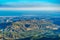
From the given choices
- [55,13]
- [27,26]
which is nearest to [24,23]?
[27,26]

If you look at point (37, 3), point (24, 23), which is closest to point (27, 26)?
point (24, 23)

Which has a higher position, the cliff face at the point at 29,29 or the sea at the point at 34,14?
the sea at the point at 34,14

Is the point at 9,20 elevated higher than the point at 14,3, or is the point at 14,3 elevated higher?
the point at 14,3

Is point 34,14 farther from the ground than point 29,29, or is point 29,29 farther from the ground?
point 34,14

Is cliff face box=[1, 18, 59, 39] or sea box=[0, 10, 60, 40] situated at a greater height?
sea box=[0, 10, 60, 40]

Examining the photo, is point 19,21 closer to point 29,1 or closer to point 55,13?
point 29,1

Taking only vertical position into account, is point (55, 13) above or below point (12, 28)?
above

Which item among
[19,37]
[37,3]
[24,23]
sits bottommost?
[19,37]

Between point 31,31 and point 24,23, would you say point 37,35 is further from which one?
point 24,23

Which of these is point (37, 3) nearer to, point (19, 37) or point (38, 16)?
point (38, 16)
